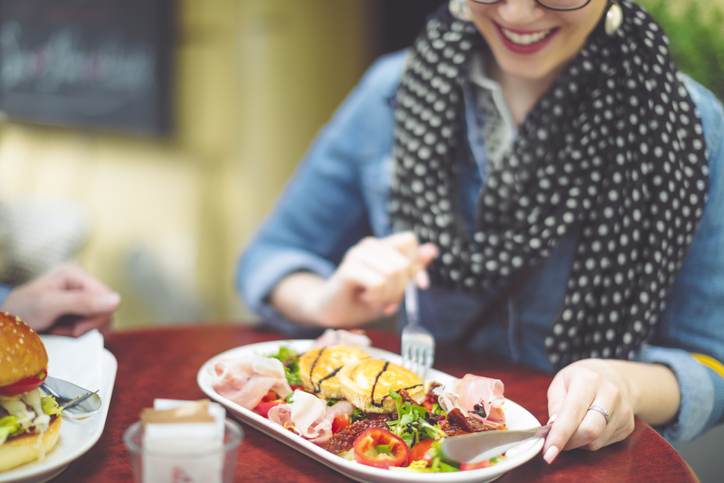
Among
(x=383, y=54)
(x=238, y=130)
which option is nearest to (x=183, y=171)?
(x=238, y=130)

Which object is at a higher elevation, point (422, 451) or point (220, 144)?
point (422, 451)

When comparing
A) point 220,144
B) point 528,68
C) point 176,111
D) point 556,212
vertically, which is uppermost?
point 528,68

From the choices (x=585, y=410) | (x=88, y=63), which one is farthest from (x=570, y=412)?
(x=88, y=63)

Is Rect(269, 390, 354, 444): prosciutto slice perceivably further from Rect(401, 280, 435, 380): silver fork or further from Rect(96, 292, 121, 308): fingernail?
Rect(96, 292, 121, 308): fingernail

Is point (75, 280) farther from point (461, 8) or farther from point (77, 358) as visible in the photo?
point (461, 8)

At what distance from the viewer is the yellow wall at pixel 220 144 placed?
3.67 metres

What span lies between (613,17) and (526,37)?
0.60ft

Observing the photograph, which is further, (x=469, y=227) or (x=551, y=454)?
(x=469, y=227)

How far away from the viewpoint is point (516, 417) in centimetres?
110

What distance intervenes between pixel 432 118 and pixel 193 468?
1.02 meters

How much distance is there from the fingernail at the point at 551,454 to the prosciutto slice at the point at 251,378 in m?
0.39

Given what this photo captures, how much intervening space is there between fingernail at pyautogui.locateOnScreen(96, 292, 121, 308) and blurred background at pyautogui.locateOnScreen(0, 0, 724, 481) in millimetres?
1971

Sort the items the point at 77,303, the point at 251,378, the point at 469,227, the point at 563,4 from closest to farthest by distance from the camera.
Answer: the point at 251,378
the point at 563,4
the point at 77,303
the point at 469,227

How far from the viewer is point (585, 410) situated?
3.41ft
